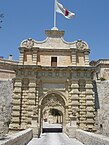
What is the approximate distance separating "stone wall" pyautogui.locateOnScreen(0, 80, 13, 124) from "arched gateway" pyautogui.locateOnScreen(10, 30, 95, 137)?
5.79 feet

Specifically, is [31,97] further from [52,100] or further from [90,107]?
[90,107]

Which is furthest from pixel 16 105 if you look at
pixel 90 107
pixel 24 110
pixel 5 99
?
pixel 90 107

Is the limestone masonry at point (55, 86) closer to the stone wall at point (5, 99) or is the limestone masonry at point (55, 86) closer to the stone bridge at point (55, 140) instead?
the stone wall at point (5, 99)

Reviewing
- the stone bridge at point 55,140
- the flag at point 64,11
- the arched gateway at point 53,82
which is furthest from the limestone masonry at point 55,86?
the stone bridge at point 55,140

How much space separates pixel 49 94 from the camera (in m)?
20.2

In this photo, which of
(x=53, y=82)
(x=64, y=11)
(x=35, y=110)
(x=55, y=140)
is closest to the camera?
(x=55, y=140)

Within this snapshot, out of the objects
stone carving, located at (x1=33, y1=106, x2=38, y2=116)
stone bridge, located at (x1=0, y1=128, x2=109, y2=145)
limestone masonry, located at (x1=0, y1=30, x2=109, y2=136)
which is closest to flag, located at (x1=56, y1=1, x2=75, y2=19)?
limestone masonry, located at (x1=0, y1=30, x2=109, y2=136)

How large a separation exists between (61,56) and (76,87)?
3.58 meters

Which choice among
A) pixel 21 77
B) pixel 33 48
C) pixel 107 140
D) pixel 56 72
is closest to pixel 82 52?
pixel 56 72

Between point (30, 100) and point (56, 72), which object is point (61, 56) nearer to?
point (56, 72)

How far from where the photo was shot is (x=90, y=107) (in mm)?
19359

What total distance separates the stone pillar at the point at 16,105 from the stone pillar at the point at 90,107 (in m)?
6.29

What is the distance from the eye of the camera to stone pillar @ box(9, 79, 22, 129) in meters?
18.9

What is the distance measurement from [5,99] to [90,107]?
27.7 feet
